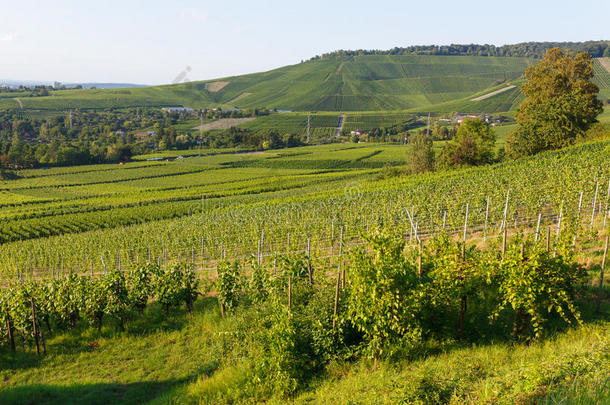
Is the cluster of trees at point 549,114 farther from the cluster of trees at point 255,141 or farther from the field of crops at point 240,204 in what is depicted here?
the cluster of trees at point 255,141

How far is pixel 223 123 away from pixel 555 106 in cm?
12418

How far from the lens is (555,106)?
4453 cm

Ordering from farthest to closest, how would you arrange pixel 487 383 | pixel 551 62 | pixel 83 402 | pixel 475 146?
pixel 475 146
pixel 551 62
pixel 83 402
pixel 487 383

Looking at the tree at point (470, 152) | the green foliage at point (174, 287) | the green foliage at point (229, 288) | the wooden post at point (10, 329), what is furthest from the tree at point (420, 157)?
the wooden post at point (10, 329)

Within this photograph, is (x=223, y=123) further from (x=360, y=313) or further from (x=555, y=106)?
(x=360, y=313)

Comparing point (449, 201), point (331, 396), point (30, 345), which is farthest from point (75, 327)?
point (449, 201)

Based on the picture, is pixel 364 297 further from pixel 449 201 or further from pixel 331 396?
pixel 449 201

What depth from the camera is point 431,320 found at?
34.0ft

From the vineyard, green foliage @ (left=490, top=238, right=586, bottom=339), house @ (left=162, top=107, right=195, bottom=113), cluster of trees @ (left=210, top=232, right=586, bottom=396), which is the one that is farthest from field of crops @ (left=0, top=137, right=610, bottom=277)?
house @ (left=162, top=107, right=195, bottom=113)

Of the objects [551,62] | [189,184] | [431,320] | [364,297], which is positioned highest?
[551,62]

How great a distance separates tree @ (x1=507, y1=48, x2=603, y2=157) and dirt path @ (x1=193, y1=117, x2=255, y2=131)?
110896mm

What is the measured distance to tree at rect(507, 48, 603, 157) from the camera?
44.8 meters

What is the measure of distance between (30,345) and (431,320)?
12.5m

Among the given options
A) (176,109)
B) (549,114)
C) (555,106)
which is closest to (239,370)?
(549,114)
